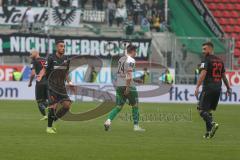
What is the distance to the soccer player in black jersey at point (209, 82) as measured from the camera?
17156 mm

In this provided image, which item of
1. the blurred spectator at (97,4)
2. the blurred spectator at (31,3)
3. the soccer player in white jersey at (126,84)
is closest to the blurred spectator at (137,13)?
the blurred spectator at (97,4)

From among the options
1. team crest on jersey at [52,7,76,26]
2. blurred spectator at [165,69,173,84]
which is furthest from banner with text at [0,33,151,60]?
blurred spectator at [165,69,173,84]

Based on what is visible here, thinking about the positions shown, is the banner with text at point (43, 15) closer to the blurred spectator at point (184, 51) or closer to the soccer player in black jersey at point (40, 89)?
the blurred spectator at point (184, 51)

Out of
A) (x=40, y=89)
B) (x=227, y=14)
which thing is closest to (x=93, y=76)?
(x=227, y=14)

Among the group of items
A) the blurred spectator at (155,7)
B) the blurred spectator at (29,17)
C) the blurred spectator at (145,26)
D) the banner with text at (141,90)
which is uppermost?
the blurred spectator at (155,7)

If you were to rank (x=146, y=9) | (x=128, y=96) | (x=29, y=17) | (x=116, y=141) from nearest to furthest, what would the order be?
1. (x=116, y=141)
2. (x=128, y=96)
3. (x=29, y=17)
4. (x=146, y=9)

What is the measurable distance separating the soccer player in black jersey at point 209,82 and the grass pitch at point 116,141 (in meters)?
0.49

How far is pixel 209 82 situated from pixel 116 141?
282 centimetres

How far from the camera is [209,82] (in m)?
17.3

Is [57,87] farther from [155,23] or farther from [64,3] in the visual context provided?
[155,23]

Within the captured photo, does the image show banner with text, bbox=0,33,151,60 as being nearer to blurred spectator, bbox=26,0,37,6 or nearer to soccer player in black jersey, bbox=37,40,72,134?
blurred spectator, bbox=26,0,37,6

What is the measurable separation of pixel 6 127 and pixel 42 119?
360 cm

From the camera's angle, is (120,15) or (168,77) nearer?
Result: (168,77)

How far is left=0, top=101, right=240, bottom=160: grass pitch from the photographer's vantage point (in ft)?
44.4
